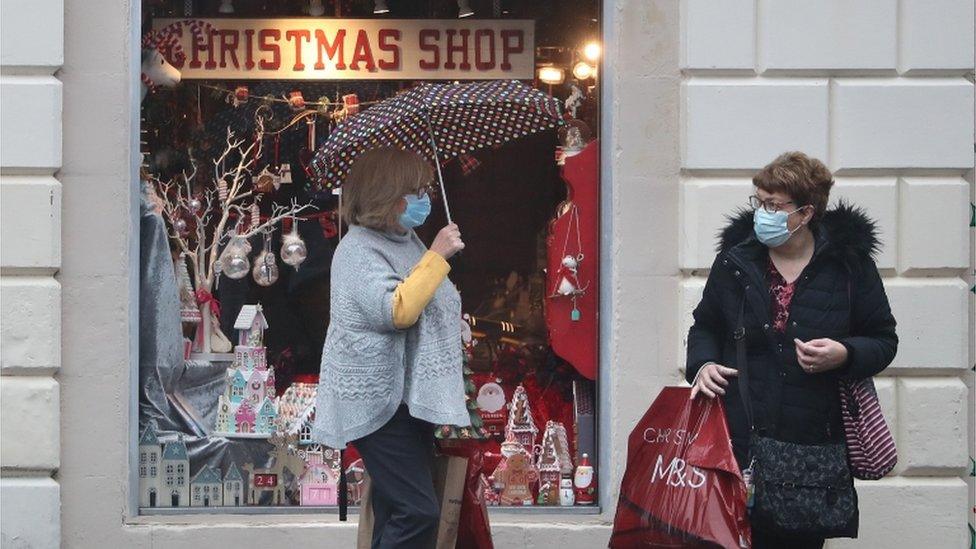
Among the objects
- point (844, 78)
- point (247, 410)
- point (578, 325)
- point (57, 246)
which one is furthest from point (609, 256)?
point (57, 246)

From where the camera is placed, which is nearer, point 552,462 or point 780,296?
point 780,296

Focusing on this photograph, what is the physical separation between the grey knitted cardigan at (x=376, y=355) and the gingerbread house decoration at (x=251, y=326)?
1.90 m

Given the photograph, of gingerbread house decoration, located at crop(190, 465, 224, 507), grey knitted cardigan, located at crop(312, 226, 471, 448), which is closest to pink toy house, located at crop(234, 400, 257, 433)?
gingerbread house decoration, located at crop(190, 465, 224, 507)

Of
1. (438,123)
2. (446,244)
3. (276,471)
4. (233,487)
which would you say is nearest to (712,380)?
(446,244)

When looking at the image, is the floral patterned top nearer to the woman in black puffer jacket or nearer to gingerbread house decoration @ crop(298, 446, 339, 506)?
the woman in black puffer jacket

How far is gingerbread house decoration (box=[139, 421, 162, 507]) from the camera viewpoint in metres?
7.43

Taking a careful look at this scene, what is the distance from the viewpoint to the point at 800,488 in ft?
17.8

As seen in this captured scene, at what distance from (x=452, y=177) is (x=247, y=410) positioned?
137 centimetres

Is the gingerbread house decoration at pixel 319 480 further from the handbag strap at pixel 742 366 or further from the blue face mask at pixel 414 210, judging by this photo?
the handbag strap at pixel 742 366

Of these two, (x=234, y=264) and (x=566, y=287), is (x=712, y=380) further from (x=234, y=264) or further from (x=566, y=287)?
(x=234, y=264)

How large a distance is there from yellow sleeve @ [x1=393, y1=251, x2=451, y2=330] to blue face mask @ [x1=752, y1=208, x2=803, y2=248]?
104 cm

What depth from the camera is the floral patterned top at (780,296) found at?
552cm

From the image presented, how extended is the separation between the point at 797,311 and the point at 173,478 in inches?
125

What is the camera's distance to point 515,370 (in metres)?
7.70
